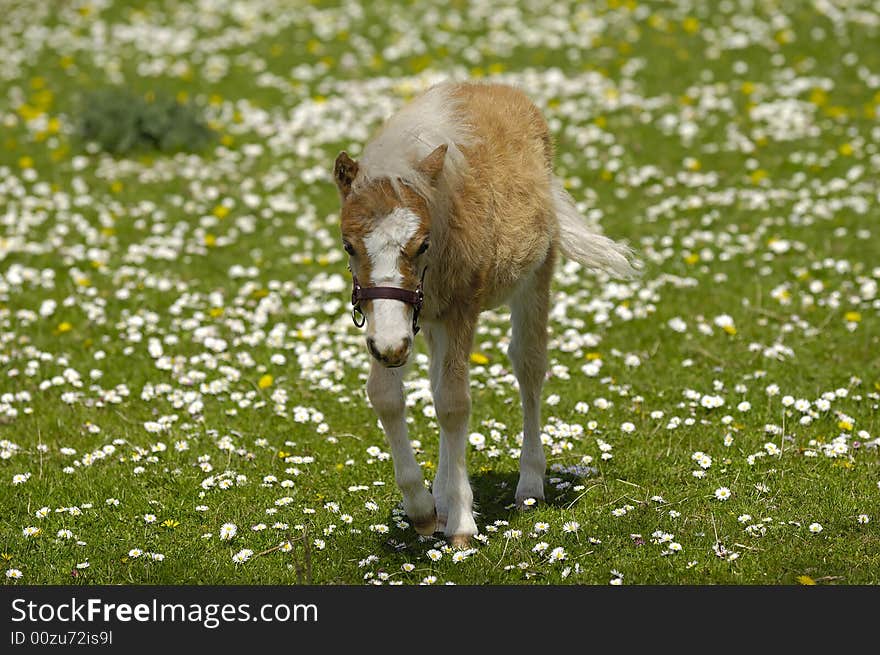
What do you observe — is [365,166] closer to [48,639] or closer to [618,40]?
[48,639]

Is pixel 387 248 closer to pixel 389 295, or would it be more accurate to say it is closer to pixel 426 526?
pixel 389 295

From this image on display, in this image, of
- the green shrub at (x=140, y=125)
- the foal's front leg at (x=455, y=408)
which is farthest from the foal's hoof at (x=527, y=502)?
the green shrub at (x=140, y=125)

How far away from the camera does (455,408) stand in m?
6.11

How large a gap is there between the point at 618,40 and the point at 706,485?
465 inches

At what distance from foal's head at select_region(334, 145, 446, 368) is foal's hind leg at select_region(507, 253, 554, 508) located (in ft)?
5.27

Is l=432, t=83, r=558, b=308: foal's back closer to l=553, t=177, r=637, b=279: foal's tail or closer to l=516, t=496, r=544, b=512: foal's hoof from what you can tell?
l=553, t=177, r=637, b=279: foal's tail

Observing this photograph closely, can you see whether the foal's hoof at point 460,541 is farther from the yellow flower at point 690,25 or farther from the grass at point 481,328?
the yellow flower at point 690,25

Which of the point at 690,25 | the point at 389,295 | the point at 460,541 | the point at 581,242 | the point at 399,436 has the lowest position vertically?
the point at 460,541

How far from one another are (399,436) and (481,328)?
381 cm

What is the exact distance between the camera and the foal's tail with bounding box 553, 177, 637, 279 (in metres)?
7.11

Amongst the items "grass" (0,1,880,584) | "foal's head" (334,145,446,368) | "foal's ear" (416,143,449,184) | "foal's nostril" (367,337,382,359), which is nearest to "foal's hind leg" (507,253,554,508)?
"grass" (0,1,880,584)

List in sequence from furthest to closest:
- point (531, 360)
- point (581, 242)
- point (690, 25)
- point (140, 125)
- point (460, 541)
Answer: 1. point (690, 25)
2. point (140, 125)
3. point (581, 242)
4. point (531, 360)
5. point (460, 541)

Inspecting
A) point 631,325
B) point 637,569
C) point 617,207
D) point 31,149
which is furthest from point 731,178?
point 31,149

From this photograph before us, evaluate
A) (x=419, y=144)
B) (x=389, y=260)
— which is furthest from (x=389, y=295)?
(x=419, y=144)
